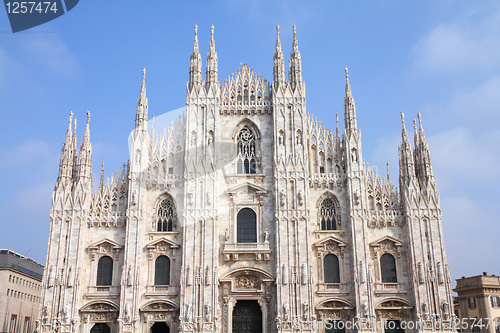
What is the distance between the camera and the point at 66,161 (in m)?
37.6

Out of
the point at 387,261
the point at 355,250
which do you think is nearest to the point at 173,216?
the point at 355,250

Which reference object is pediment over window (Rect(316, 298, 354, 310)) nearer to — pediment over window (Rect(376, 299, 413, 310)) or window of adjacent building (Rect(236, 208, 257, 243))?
pediment over window (Rect(376, 299, 413, 310))

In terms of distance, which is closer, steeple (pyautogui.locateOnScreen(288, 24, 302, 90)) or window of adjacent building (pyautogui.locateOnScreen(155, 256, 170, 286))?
window of adjacent building (pyautogui.locateOnScreen(155, 256, 170, 286))

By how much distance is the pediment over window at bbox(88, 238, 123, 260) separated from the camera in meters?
36.3

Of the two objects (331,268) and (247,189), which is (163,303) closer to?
(247,189)

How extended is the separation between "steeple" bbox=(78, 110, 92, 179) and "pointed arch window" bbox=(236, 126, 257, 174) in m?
11.0

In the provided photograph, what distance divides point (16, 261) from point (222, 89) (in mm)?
32894

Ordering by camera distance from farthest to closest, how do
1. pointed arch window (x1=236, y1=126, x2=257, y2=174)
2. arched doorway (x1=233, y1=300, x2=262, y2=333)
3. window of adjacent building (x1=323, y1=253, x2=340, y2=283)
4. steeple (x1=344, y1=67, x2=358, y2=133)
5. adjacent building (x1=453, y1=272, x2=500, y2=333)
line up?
adjacent building (x1=453, y1=272, x2=500, y2=333)
pointed arch window (x1=236, y1=126, x2=257, y2=174)
steeple (x1=344, y1=67, x2=358, y2=133)
window of adjacent building (x1=323, y1=253, x2=340, y2=283)
arched doorway (x1=233, y1=300, x2=262, y2=333)

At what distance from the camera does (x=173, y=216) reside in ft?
122

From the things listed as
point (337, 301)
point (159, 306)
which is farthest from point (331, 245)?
point (159, 306)

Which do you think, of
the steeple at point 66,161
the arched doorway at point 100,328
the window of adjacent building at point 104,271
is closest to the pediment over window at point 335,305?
the arched doorway at point 100,328

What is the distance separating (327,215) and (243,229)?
20.2 feet

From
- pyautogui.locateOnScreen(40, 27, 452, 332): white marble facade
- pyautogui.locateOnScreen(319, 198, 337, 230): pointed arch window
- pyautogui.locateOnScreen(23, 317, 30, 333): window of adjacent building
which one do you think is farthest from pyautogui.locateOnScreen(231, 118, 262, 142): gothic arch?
pyautogui.locateOnScreen(23, 317, 30, 333): window of adjacent building

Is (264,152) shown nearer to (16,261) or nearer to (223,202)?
(223,202)
